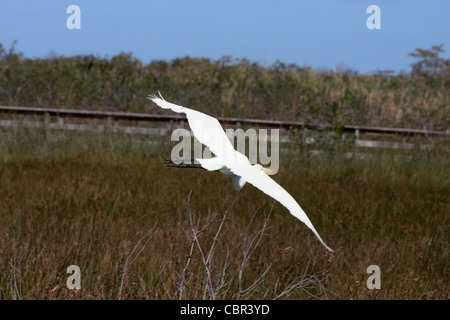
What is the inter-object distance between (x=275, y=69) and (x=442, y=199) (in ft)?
53.7

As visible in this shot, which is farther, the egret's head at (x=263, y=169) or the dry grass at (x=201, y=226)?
the dry grass at (x=201, y=226)

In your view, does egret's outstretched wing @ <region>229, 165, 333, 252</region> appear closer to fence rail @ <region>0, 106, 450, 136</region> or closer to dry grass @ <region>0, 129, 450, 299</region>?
dry grass @ <region>0, 129, 450, 299</region>

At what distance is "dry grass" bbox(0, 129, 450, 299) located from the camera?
2.93m

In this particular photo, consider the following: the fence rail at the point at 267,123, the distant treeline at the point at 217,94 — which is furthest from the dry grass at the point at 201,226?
the distant treeline at the point at 217,94

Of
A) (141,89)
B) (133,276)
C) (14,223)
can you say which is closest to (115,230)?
(14,223)

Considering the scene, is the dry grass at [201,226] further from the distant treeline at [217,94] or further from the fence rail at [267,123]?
the distant treeline at [217,94]

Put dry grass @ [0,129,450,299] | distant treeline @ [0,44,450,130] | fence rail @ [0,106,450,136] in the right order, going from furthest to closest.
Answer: distant treeline @ [0,44,450,130] < fence rail @ [0,106,450,136] < dry grass @ [0,129,450,299]

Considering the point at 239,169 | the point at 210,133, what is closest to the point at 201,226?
the point at 210,133

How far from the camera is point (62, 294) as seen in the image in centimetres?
310

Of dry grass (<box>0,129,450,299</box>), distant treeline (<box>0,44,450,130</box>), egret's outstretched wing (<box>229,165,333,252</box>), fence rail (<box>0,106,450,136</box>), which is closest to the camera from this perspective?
egret's outstretched wing (<box>229,165,333,252</box>)

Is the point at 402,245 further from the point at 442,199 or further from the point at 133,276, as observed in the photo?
the point at 442,199

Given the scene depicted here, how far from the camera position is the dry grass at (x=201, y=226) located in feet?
9.62

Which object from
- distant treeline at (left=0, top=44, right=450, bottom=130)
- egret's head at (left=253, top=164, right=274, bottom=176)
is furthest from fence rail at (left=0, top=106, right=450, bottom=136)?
egret's head at (left=253, top=164, right=274, bottom=176)

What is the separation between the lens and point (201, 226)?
317cm
